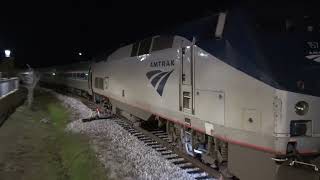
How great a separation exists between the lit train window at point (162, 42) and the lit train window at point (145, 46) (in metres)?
0.52

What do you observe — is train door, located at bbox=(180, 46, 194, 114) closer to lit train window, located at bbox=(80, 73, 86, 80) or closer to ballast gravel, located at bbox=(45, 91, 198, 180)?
ballast gravel, located at bbox=(45, 91, 198, 180)

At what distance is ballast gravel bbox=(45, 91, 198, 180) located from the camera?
9.53 m

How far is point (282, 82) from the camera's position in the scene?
6.59 meters

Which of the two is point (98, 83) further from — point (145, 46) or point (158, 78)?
point (158, 78)

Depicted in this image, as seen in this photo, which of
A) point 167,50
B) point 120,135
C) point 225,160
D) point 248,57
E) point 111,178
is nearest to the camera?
point 248,57

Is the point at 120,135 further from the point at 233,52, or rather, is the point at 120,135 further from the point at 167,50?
the point at 233,52

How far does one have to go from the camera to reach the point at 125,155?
38.2ft

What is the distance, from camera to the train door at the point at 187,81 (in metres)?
9.05

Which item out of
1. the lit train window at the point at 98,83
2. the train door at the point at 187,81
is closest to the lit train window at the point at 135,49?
the train door at the point at 187,81

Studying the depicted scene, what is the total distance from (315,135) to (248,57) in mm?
1492

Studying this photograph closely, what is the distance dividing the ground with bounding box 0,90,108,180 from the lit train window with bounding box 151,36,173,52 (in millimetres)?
3125

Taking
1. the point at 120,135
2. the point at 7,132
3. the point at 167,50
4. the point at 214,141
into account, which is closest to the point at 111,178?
the point at 214,141

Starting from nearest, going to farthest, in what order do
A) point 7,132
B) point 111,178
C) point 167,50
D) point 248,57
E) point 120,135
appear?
point 248,57, point 111,178, point 167,50, point 120,135, point 7,132

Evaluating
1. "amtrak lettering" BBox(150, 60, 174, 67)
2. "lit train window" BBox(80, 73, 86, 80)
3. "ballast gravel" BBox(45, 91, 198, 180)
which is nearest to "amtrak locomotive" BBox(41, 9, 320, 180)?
"amtrak lettering" BBox(150, 60, 174, 67)
